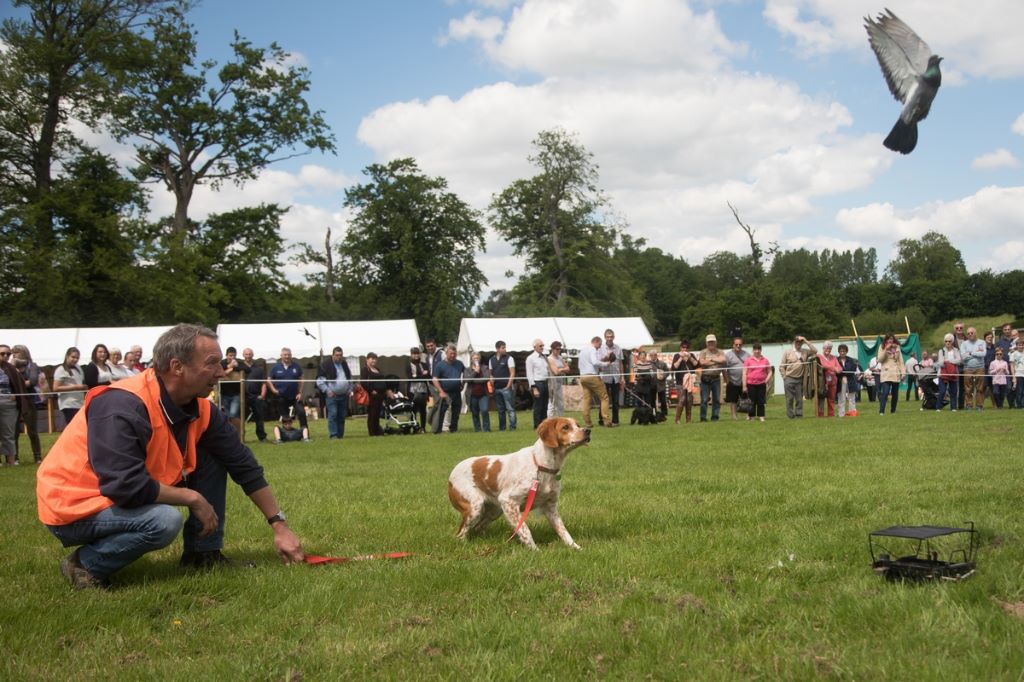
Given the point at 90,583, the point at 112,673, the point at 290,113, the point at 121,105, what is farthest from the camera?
the point at 290,113

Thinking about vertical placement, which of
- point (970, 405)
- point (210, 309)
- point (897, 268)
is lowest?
point (970, 405)

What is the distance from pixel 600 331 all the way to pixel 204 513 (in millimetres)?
25466

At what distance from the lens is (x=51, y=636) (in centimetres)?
375

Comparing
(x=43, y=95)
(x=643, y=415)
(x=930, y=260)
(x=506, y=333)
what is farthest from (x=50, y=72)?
(x=930, y=260)

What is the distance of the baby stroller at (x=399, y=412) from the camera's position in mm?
19547

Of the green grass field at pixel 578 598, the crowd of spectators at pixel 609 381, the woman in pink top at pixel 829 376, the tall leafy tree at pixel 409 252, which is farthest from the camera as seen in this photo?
the tall leafy tree at pixel 409 252

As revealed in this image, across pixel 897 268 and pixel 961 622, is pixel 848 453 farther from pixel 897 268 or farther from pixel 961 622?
pixel 897 268

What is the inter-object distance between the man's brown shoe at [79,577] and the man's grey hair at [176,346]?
3.75 ft

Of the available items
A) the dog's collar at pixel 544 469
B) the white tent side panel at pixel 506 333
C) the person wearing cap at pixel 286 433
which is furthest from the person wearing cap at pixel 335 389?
the dog's collar at pixel 544 469

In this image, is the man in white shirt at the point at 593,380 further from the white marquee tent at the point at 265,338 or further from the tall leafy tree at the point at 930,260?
the tall leafy tree at the point at 930,260

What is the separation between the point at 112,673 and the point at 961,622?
11.1 feet

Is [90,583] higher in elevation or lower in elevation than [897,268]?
lower

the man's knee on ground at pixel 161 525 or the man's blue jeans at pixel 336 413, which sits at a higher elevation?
the man's knee on ground at pixel 161 525

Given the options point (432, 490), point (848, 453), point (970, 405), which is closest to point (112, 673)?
point (432, 490)
